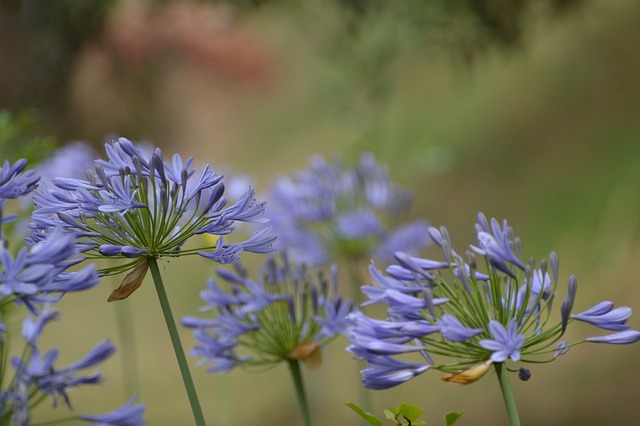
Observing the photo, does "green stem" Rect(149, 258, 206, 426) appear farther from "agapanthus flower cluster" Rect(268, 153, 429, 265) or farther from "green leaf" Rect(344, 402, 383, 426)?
"agapanthus flower cluster" Rect(268, 153, 429, 265)

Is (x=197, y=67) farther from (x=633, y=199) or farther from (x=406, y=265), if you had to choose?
(x=406, y=265)

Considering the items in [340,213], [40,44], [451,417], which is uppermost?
[40,44]

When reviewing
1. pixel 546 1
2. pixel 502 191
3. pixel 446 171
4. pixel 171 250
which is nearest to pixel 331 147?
pixel 446 171

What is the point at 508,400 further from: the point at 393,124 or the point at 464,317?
the point at 393,124

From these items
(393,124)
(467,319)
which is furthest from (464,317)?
(393,124)

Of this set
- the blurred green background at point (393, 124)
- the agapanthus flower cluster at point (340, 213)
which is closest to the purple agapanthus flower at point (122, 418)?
the agapanthus flower cluster at point (340, 213)

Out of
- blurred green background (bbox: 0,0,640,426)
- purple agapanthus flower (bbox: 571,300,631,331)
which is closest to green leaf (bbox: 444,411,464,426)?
purple agapanthus flower (bbox: 571,300,631,331)

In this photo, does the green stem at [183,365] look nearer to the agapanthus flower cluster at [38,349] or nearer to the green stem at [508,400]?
the agapanthus flower cluster at [38,349]
